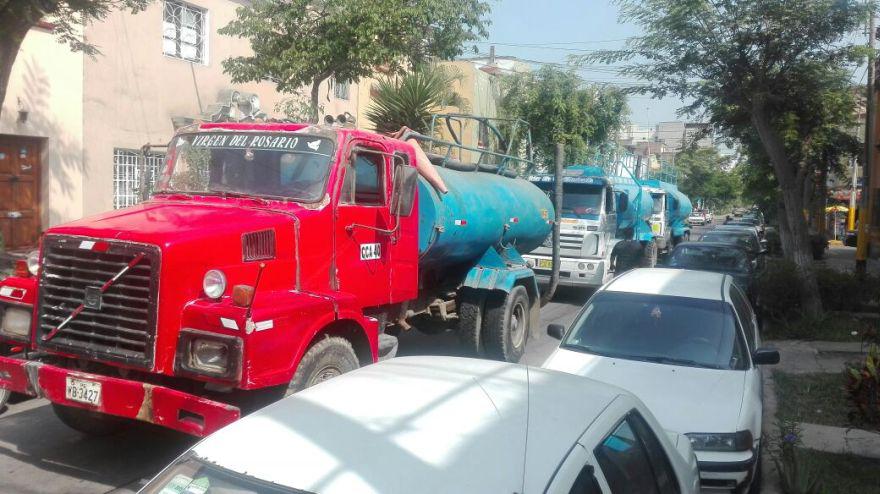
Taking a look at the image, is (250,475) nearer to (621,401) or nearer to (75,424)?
(621,401)

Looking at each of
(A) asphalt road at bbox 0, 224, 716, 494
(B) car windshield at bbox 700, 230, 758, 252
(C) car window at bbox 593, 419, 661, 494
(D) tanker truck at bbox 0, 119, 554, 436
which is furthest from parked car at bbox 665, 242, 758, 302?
(C) car window at bbox 593, 419, 661, 494

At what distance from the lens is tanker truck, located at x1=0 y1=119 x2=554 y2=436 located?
15.4ft

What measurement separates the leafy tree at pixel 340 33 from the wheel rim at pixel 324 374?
7.86 metres

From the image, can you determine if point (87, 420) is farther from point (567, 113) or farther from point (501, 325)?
point (567, 113)

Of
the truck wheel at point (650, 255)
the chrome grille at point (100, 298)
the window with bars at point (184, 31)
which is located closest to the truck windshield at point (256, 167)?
the chrome grille at point (100, 298)

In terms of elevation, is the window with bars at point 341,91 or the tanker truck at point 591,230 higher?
the window with bars at point 341,91

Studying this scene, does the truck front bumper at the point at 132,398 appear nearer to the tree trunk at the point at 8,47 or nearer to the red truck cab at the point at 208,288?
the red truck cab at the point at 208,288

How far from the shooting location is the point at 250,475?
7.74 ft

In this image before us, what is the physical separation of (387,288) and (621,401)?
4.05m

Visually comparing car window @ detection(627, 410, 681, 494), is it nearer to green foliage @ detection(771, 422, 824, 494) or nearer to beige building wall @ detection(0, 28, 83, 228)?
green foliage @ detection(771, 422, 824, 494)

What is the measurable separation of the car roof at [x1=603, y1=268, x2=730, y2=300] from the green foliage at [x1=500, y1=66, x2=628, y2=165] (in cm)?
1595

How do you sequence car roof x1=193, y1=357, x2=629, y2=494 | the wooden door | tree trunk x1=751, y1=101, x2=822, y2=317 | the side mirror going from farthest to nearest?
1. the wooden door
2. tree trunk x1=751, y1=101, x2=822, y2=317
3. the side mirror
4. car roof x1=193, y1=357, x2=629, y2=494

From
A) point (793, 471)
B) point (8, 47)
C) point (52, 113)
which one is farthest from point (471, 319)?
point (52, 113)

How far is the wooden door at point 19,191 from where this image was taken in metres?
13.3
